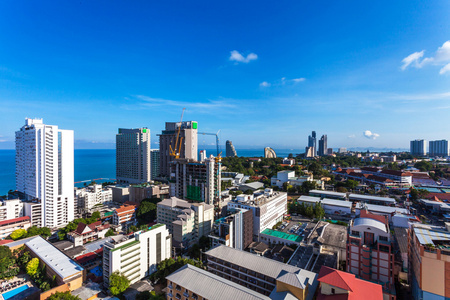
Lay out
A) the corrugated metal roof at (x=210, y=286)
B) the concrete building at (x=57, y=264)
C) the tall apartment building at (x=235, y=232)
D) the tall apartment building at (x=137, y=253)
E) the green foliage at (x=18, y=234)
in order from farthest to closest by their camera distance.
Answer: the green foliage at (x=18, y=234)
the tall apartment building at (x=235, y=232)
the tall apartment building at (x=137, y=253)
the concrete building at (x=57, y=264)
the corrugated metal roof at (x=210, y=286)

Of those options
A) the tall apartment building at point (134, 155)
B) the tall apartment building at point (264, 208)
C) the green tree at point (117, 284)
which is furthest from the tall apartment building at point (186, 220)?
the tall apartment building at point (134, 155)

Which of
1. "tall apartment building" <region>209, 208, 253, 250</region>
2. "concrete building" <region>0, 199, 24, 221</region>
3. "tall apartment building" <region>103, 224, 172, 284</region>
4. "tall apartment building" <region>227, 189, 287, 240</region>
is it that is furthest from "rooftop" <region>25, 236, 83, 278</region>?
"tall apartment building" <region>227, 189, 287, 240</region>

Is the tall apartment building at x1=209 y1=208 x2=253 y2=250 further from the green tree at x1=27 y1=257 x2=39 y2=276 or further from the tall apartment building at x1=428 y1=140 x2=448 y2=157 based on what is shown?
the tall apartment building at x1=428 y1=140 x2=448 y2=157

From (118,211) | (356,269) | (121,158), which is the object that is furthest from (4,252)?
(121,158)

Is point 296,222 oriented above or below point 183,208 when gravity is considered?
below

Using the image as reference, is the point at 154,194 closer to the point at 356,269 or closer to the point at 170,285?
the point at 170,285

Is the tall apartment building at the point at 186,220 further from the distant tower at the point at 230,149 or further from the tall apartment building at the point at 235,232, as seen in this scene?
the distant tower at the point at 230,149
